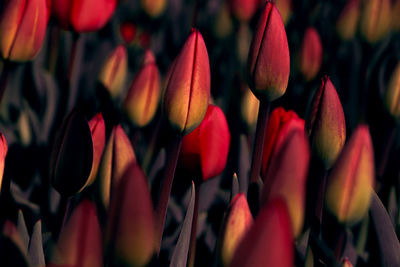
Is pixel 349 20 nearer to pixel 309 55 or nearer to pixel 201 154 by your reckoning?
pixel 309 55

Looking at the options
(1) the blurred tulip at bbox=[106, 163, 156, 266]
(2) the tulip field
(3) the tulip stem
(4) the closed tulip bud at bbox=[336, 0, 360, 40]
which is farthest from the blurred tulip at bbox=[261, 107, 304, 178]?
(4) the closed tulip bud at bbox=[336, 0, 360, 40]

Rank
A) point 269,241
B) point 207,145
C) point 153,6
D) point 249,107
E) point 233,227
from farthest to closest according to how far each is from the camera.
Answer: point 153,6, point 249,107, point 207,145, point 233,227, point 269,241

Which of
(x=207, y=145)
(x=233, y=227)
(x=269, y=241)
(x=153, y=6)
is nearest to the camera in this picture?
(x=269, y=241)

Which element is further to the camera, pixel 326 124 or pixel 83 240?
pixel 326 124

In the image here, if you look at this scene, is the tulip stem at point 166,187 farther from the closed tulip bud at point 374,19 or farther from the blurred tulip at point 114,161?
the closed tulip bud at point 374,19

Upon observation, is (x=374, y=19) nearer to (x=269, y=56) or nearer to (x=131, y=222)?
(x=269, y=56)

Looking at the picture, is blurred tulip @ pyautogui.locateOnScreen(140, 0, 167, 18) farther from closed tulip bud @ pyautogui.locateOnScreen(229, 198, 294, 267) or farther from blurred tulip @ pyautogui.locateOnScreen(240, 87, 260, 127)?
closed tulip bud @ pyautogui.locateOnScreen(229, 198, 294, 267)

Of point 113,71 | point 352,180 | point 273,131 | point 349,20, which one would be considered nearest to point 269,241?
point 352,180

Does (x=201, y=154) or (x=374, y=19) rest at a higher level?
(x=374, y=19)
